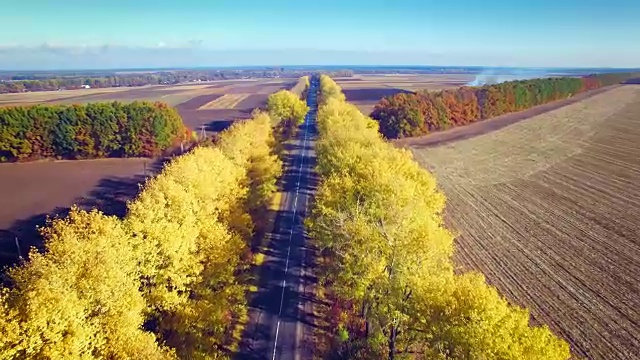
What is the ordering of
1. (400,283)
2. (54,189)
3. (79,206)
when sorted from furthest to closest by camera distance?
(54,189), (79,206), (400,283)

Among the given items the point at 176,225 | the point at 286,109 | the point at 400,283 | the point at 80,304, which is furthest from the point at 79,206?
the point at 286,109

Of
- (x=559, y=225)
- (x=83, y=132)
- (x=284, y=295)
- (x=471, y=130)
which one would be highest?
(x=83, y=132)

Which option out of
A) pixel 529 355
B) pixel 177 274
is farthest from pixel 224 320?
pixel 529 355

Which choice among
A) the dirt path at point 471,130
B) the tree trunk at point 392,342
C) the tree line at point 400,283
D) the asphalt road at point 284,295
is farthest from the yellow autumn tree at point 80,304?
the dirt path at point 471,130

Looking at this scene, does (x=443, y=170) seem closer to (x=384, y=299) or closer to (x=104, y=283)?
(x=384, y=299)

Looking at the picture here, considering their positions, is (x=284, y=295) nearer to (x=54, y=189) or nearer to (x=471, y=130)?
(x=54, y=189)

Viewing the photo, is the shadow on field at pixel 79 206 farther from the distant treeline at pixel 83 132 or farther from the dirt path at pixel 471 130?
the dirt path at pixel 471 130

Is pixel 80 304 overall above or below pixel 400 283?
above
